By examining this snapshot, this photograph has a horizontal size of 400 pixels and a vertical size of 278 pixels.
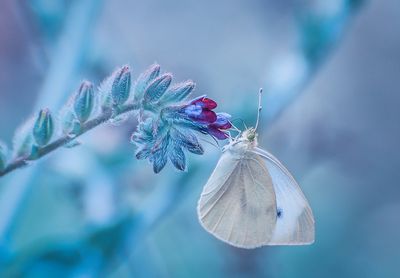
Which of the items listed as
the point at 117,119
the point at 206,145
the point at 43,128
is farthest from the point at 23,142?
the point at 206,145

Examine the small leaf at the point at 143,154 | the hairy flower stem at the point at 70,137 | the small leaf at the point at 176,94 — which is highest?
the hairy flower stem at the point at 70,137

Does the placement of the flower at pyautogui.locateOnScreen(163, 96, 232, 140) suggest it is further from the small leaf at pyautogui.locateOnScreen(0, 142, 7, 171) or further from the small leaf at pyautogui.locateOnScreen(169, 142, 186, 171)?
the small leaf at pyautogui.locateOnScreen(0, 142, 7, 171)

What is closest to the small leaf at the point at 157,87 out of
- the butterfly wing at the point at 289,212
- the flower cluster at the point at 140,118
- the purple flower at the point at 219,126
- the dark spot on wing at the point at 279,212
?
the flower cluster at the point at 140,118

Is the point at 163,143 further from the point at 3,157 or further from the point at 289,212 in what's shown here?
the point at 289,212

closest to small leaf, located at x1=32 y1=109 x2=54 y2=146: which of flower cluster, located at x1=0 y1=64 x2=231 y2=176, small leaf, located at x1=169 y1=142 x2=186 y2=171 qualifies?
flower cluster, located at x1=0 y1=64 x2=231 y2=176

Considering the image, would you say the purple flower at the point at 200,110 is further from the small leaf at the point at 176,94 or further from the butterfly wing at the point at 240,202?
the butterfly wing at the point at 240,202
